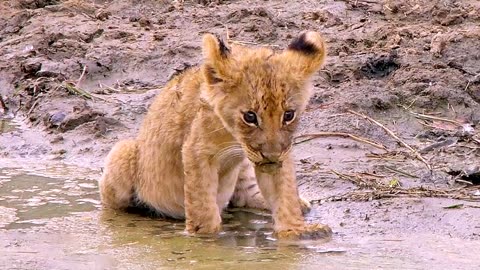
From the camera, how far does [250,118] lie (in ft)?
19.7

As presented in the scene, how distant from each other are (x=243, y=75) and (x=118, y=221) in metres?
1.58

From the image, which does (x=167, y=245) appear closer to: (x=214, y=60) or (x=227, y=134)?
(x=227, y=134)

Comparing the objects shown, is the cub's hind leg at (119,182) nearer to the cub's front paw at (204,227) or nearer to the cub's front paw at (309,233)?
the cub's front paw at (204,227)

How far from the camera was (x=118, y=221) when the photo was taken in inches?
283

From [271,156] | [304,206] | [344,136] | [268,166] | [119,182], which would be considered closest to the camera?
[271,156]

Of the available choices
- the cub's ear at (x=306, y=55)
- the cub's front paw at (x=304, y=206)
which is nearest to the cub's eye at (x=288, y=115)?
the cub's ear at (x=306, y=55)

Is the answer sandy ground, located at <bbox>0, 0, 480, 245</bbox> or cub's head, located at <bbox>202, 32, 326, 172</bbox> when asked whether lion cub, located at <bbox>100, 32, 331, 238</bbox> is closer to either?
cub's head, located at <bbox>202, 32, 326, 172</bbox>

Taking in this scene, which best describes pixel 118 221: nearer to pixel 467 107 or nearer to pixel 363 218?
pixel 363 218

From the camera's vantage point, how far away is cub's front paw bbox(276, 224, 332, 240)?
6367 mm

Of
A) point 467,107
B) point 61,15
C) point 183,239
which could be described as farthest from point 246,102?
point 61,15

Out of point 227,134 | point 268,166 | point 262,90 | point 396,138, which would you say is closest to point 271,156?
point 268,166

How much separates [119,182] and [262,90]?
72.9 inches

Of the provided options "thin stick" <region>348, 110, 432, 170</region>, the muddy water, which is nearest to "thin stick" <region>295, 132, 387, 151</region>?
"thin stick" <region>348, 110, 432, 170</region>

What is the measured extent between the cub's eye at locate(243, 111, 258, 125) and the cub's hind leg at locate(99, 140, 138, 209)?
168 centimetres
